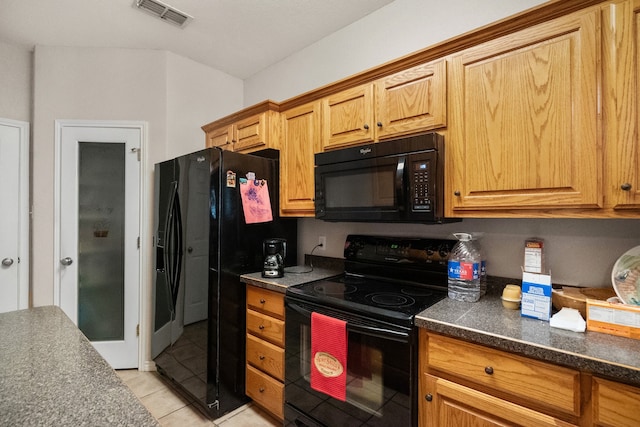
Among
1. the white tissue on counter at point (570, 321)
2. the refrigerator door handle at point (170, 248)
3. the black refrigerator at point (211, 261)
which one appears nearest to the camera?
the white tissue on counter at point (570, 321)

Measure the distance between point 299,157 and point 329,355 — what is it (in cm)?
127

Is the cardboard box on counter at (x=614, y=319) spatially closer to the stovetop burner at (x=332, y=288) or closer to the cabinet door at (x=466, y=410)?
the cabinet door at (x=466, y=410)

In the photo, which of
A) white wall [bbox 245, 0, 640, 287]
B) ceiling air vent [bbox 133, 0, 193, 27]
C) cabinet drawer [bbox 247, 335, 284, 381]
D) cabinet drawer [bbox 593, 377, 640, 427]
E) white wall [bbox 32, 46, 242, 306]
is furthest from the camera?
white wall [bbox 32, 46, 242, 306]

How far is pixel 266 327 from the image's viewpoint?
1911mm

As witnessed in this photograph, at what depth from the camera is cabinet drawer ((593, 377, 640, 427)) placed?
868mm

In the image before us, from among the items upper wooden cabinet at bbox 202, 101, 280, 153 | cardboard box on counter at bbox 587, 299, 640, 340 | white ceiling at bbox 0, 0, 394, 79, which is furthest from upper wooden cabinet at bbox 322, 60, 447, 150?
cardboard box on counter at bbox 587, 299, 640, 340

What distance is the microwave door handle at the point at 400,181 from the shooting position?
1.55 m

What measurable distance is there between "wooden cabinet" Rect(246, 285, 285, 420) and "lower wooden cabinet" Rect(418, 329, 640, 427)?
0.87 meters

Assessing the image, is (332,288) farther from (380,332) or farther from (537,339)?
(537,339)

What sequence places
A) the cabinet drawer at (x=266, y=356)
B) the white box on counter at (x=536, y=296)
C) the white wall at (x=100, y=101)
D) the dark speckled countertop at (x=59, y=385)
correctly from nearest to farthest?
the dark speckled countertop at (x=59, y=385) → the white box on counter at (x=536, y=296) → the cabinet drawer at (x=266, y=356) → the white wall at (x=100, y=101)

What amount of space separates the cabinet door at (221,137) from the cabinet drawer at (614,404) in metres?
2.52

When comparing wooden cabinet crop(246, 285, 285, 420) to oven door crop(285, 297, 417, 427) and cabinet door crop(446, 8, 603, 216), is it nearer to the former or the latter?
oven door crop(285, 297, 417, 427)

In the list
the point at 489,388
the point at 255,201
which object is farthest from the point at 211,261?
the point at 489,388

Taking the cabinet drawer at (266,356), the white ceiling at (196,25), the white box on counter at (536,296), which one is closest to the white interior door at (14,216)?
the white ceiling at (196,25)
